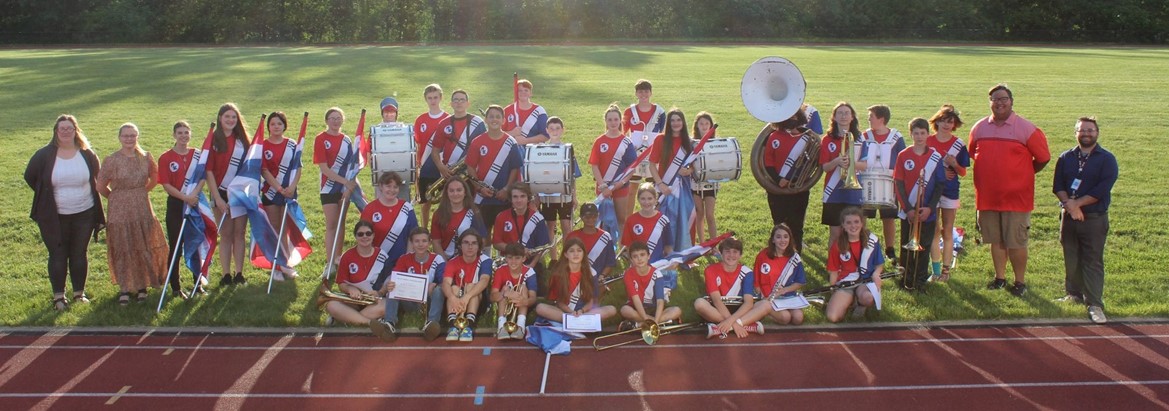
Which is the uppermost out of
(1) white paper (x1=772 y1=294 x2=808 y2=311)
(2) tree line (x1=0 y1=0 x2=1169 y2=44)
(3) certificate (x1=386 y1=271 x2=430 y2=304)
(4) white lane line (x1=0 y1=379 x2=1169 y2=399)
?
(2) tree line (x1=0 y1=0 x2=1169 y2=44)

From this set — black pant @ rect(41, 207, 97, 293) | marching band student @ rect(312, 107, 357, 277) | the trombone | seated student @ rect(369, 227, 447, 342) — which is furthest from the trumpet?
black pant @ rect(41, 207, 97, 293)

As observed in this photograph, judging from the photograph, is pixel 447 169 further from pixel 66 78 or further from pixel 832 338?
pixel 66 78

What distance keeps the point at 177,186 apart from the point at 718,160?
5505 mm

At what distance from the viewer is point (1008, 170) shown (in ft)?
30.0

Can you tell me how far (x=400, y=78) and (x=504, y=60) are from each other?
780cm

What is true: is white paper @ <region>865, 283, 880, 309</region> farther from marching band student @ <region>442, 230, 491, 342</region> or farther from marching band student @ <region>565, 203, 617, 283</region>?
marching band student @ <region>442, 230, 491, 342</region>

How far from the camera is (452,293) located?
28.2ft

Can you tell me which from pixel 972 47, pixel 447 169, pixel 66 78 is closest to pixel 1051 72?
pixel 972 47

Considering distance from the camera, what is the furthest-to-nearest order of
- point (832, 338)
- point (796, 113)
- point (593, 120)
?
point (593, 120)
point (796, 113)
point (832, 338)

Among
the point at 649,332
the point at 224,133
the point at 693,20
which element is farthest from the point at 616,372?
the point at 693,20

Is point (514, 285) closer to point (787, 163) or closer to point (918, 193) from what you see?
point (787, 163)

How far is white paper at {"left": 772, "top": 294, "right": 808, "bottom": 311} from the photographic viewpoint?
8.56 m

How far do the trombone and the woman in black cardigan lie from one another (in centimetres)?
509

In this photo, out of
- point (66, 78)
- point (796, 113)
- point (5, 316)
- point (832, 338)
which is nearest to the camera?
point (832, 338)
